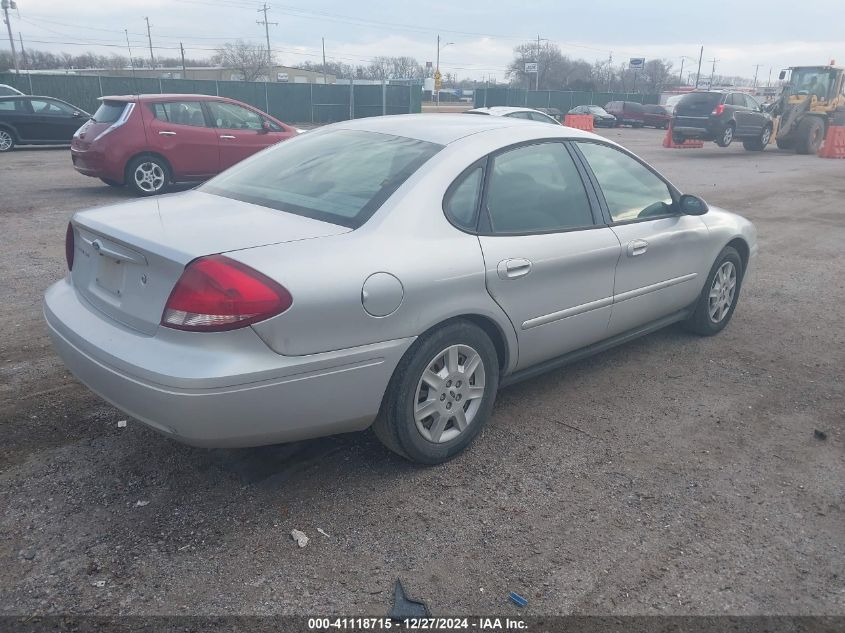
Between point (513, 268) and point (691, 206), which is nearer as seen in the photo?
point (513, 268)

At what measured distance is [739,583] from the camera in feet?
8.79

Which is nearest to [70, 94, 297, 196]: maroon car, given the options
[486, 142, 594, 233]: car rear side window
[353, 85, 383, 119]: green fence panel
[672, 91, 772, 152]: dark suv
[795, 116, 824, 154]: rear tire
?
[486, 142, 594, 233]: car rear side window

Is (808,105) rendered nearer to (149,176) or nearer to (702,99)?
(702,99)

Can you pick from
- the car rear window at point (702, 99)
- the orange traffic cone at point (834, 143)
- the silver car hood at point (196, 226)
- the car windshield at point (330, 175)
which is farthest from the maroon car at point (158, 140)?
the orange traffic cone at point (834, 143)

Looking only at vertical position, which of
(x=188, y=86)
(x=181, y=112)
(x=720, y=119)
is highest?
(x=188, y=86)

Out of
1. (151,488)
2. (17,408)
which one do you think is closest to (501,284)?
(151,488)

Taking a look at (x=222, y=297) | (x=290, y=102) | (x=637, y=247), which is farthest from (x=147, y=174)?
(x=290, y=102)

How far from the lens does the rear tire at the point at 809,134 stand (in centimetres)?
2302

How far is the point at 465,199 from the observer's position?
3422 mm

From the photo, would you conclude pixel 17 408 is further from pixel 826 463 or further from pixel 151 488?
pixel 826 463

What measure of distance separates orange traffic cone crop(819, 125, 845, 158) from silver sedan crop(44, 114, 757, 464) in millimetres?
21274

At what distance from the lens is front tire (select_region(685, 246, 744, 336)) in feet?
16.8

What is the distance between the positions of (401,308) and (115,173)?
9255 millimetres

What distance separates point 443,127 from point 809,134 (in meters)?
23.4
